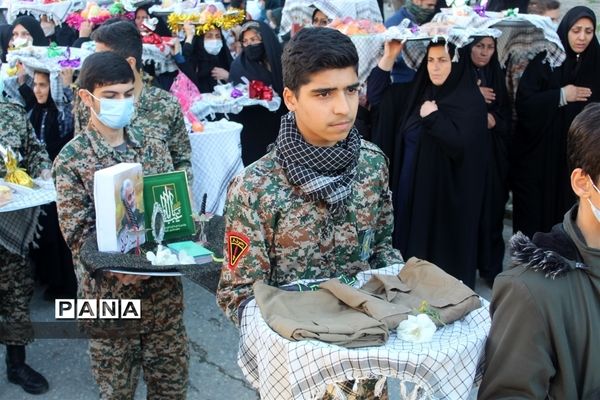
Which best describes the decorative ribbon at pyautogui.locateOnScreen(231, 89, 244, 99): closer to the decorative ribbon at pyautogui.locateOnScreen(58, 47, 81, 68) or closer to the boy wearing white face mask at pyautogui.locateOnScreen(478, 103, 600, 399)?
the decorative ribbon at pyautogui.locateOnScreen(58, 47, 81, 68)

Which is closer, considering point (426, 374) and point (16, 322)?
point (426, 374)

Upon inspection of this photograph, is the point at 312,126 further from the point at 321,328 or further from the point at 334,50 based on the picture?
the point at 321,328

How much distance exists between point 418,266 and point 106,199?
1.41 m

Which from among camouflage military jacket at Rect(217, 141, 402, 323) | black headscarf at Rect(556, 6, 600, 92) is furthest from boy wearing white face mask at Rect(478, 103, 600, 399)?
black headscarf at Rect(556, 6, 600, 92)

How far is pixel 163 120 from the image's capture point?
410 cm

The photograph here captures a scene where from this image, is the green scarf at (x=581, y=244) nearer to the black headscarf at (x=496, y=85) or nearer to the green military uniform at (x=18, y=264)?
the green military uniform at (x=18, y=264)

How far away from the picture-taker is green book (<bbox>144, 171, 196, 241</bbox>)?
3.37 metres

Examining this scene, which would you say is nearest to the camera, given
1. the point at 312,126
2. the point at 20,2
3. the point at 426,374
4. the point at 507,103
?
the point at 426,374

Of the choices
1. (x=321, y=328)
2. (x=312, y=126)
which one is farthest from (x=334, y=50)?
(x=321, y=328)

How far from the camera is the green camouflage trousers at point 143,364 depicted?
11.2ft

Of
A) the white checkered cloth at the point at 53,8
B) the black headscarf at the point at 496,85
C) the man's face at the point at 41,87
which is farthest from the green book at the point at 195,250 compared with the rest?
the white checkered cloth at the point at 53,8

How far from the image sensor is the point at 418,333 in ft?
6.17

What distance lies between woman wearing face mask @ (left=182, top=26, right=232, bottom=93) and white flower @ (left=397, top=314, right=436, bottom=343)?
6.07 m

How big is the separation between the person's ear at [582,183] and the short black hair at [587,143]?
1 centimetres
